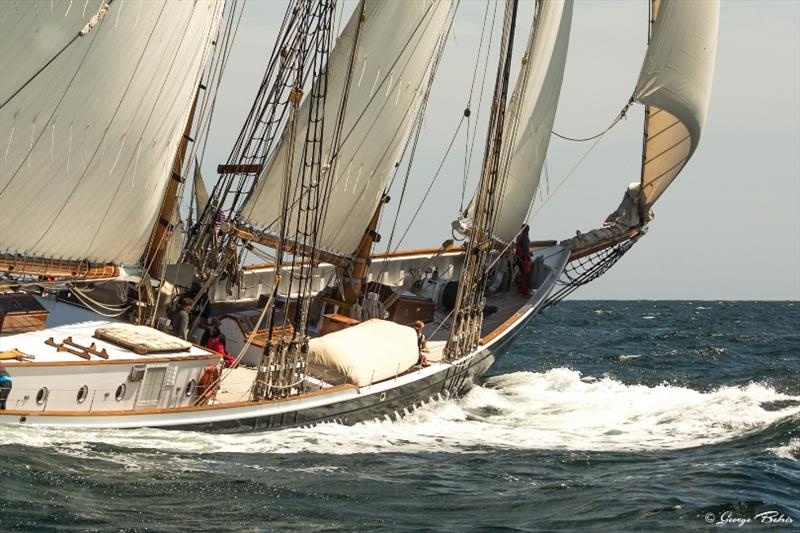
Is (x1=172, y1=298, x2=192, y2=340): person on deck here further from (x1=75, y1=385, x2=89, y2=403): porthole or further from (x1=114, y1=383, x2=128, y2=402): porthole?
(x1=75, y1=385, x2=89, y2=403): porthole

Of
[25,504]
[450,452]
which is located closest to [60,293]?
[450,452]

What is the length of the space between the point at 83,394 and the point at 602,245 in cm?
2261

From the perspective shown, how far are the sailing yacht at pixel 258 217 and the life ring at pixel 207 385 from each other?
4cm

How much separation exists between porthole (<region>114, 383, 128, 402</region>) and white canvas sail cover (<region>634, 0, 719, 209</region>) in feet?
64.8

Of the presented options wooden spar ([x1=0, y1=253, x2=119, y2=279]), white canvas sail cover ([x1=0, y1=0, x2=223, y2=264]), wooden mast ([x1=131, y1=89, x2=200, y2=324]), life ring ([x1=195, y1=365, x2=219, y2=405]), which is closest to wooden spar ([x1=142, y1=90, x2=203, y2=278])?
wooden mast ([x1=131, y1=89, x2=200, y2=324])

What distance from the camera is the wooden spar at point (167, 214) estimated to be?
30125 mm

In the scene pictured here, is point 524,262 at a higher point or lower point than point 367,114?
lower

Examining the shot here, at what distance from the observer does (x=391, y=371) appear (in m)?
30.1

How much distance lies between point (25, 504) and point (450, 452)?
Answer: 9903 millimetres

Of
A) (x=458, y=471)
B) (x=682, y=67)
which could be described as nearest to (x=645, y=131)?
(x=682, y=67)

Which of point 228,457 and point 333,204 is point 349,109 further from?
point 228,457

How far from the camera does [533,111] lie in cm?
3847

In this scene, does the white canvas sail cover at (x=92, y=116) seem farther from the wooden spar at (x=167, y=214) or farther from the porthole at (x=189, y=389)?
the porthole at (x=189, y=389)

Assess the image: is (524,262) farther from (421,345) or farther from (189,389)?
(189,389)
